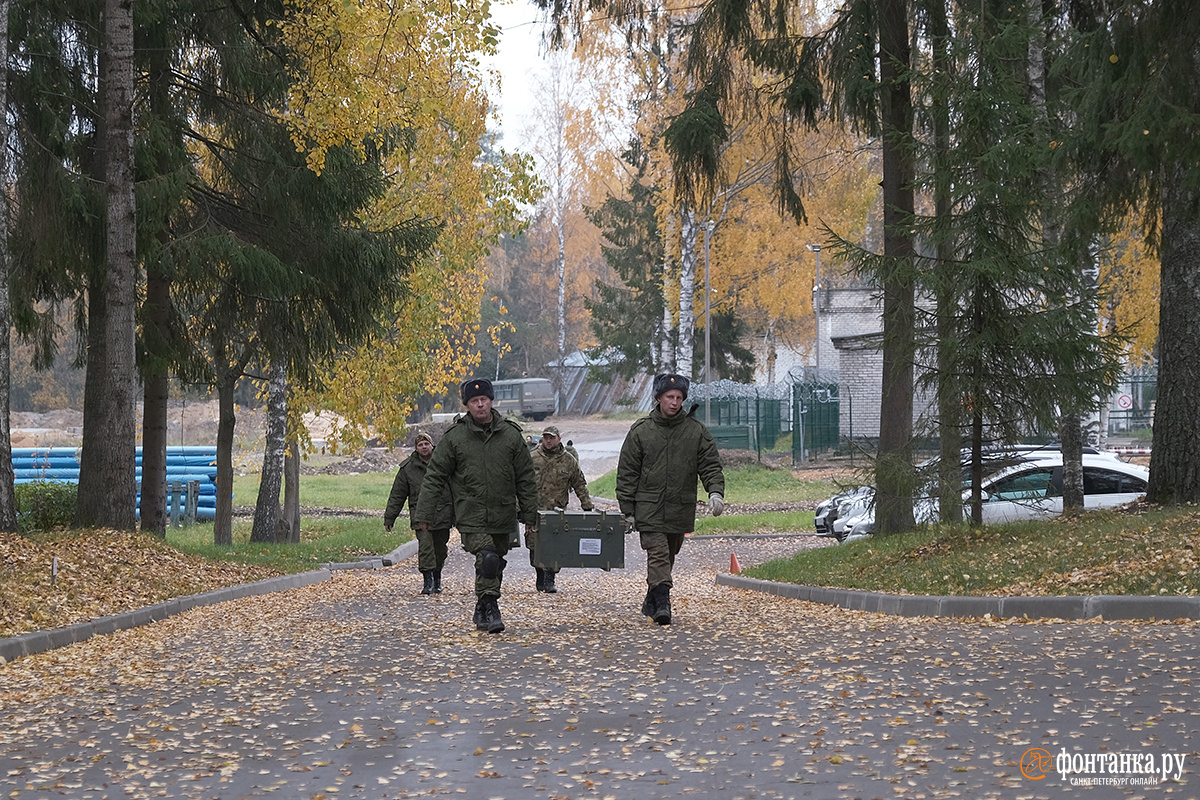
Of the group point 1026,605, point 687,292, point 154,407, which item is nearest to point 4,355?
point 154,407

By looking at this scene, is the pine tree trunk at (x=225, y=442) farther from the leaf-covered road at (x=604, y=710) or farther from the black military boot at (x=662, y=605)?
the black military boot at (x=662, y=605)

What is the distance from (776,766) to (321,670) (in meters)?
4.02

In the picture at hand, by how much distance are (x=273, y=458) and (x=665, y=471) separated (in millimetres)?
12950

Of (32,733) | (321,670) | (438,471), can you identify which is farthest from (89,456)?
(32,733)

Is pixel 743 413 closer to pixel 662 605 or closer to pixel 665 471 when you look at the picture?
pixel 665 471

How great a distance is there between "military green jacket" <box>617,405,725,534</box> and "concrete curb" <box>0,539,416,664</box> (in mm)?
4516

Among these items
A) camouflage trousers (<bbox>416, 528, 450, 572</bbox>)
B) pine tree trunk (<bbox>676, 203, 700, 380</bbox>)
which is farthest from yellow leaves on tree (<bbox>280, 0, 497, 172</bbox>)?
pine tree trunk (<bbox>676, 203, 700, 380</bbox>)

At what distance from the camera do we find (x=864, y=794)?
5.35 meters

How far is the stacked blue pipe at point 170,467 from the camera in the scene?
107 feet

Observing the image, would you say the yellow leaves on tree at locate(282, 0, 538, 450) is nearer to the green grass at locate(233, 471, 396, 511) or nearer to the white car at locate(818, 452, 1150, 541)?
the white car at locate(818, 452, 1150, 541)

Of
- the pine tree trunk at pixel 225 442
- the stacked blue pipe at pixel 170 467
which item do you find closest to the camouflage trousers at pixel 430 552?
the pine tree trunk at pixel 225 442

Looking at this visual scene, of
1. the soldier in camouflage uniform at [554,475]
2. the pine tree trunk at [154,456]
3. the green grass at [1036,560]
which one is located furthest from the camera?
the pine tree trunk at [154,456]

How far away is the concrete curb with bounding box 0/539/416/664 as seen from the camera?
9.85m

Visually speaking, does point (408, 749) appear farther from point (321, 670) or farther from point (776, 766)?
point (321, 670)
